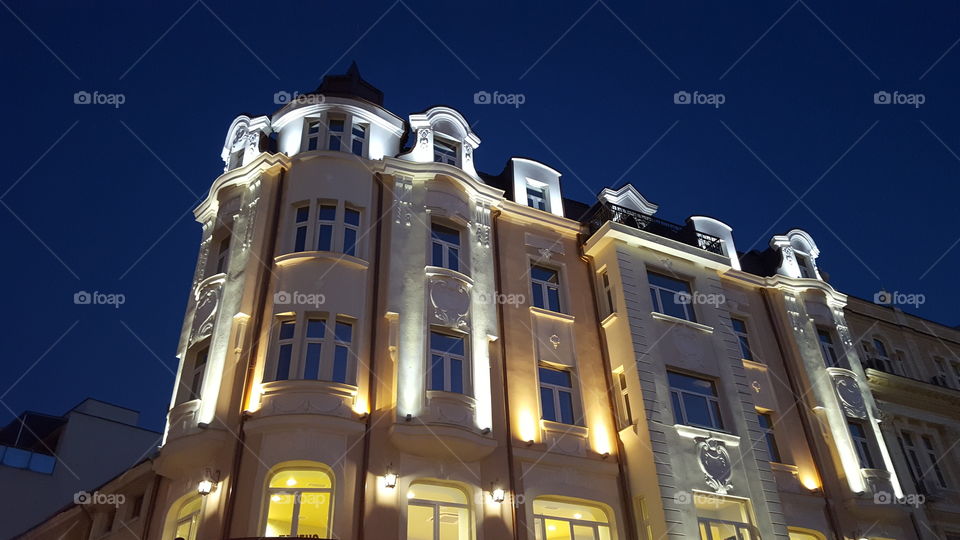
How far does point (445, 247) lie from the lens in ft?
68.1

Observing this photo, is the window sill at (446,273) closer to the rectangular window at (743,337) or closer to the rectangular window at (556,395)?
the rectangular window at (556,395)

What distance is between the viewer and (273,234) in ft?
64.0

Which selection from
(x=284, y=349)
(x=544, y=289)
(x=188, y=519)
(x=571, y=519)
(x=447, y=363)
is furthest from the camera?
(x=544, y=289)

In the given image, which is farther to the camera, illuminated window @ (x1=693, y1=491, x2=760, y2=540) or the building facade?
illuminated window @ (x1=693, y1=491, x2=760, y2=540)

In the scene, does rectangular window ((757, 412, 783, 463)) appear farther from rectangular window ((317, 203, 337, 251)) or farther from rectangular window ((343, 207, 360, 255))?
rectangular window ((317, 203, 337, 251))

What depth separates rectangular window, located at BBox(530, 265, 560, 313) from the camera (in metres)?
22.1

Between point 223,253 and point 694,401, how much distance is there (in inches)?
579

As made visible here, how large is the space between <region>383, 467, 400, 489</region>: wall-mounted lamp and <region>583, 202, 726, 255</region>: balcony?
11519mm

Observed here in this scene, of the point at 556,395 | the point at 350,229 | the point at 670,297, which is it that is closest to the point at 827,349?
the point at 670,297

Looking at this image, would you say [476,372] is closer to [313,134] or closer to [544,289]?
[544,289]

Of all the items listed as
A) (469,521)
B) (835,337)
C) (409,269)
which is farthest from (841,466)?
(409,269)

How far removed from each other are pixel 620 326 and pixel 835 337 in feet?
35.6

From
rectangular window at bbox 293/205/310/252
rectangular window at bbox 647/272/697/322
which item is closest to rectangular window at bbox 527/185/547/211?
rectangular window at bbox 647/272/697/322

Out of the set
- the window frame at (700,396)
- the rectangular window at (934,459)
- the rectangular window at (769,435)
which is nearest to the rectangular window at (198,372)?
the window frame at (700,396)
